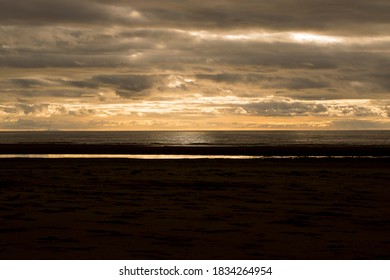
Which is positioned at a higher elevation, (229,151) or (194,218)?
(229,151)

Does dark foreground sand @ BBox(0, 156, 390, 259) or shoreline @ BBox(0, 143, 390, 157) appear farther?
shoreline @ BBox(0, 143, 390, 157)

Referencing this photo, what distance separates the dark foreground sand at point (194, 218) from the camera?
44.5 feet

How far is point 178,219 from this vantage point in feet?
58.9

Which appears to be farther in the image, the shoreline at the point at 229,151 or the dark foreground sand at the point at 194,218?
the shoreline at the point at 229,151

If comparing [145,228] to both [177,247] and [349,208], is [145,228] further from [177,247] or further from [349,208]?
[349,208]

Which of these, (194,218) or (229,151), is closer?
(194,218)

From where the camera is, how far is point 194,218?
1816cm

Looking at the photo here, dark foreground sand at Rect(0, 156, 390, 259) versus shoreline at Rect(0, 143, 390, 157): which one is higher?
shoreline at Rect(0, 143, 390, 157)

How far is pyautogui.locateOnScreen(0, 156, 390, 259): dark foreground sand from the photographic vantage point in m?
13.6

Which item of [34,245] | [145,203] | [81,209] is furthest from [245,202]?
[34,245]

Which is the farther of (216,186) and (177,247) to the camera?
(216,186)

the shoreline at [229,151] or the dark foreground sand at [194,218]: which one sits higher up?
the shoreline at [229,151]

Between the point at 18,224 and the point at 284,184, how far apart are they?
14.7m
